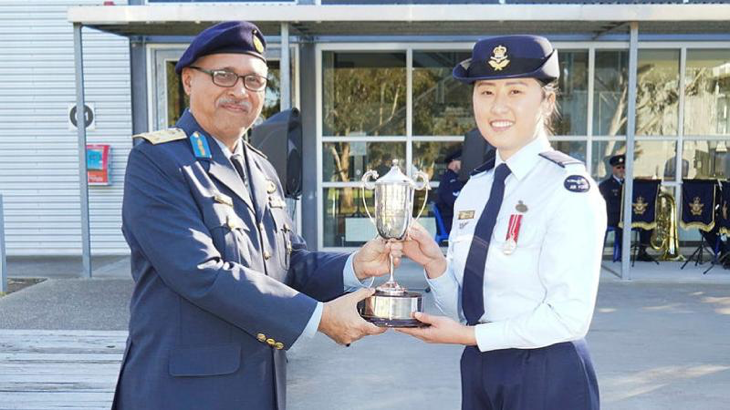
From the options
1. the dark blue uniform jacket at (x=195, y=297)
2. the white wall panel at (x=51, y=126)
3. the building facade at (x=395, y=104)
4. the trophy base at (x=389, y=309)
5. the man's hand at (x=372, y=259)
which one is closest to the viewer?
the dark blue uniform jacket at (x=195, y=297)

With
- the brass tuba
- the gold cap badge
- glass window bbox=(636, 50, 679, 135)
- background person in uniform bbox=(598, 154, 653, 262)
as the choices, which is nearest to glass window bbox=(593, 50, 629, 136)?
glass window bbox=(636, 50, 679, 135)

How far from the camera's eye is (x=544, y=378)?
6.17 ft

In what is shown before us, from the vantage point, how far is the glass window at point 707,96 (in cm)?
947

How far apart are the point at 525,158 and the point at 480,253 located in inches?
13.4

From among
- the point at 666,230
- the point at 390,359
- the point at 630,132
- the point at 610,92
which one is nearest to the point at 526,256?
the point at 390,359

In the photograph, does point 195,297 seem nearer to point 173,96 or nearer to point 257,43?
point 257,43

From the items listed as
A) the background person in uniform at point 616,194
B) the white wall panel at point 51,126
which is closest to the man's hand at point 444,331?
the background person in uniform at point 616,194

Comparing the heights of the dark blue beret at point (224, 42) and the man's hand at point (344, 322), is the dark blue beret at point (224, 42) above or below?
above

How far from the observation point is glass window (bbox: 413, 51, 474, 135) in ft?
30.8

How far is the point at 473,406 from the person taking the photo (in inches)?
80.6

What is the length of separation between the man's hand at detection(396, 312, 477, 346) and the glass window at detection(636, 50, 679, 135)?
342 inches

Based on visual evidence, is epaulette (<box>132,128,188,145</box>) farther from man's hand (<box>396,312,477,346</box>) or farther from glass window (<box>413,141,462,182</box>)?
glass window (<box>413,141,462,182</box>)

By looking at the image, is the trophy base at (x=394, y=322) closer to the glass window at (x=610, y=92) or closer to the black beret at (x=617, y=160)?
the black beret at (x=617, y=160)

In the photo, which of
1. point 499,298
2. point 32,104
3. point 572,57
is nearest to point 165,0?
point 32,104
